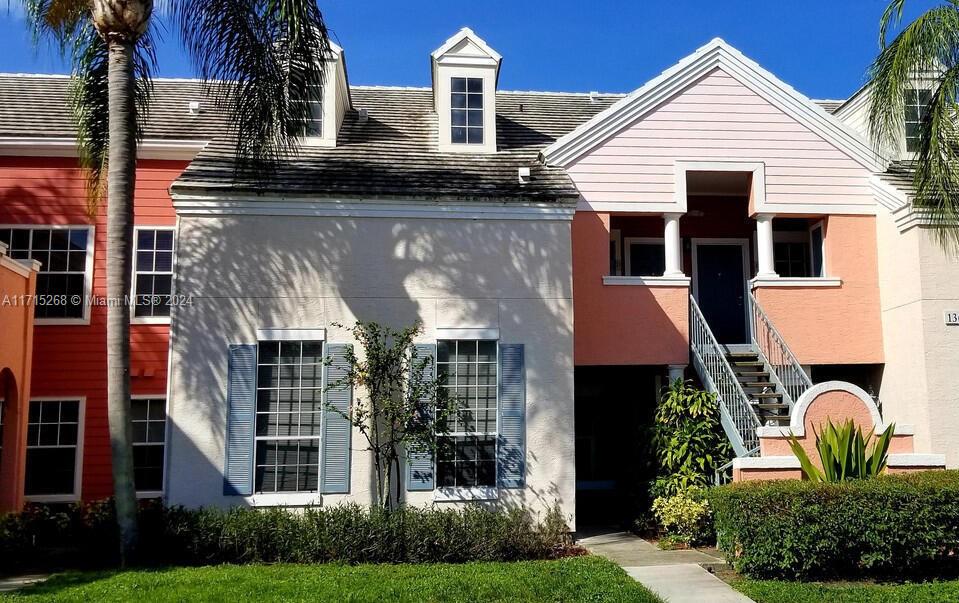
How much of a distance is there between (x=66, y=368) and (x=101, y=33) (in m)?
6.62

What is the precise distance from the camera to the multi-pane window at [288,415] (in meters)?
12.2

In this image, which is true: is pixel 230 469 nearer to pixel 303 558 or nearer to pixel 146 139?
pixel 303 558

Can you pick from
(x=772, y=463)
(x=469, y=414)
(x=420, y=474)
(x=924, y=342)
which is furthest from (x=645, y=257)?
(x=420, y=474)

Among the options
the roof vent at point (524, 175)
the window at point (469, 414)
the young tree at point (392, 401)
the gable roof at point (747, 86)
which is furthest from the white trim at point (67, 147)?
the gable roof at point (747, 86)

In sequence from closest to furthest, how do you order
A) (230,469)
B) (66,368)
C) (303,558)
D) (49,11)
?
(303,558)
(49,11)
(230,469)
(66,368)

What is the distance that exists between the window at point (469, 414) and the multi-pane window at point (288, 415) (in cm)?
191

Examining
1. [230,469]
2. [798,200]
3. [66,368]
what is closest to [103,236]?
[66,368]

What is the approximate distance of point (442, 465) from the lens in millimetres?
12430

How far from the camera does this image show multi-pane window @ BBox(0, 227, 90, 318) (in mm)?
14812

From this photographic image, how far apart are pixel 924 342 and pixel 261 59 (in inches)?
452

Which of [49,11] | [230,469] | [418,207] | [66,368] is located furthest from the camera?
[66,368]

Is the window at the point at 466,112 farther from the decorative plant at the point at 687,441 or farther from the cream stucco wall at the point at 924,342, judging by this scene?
the cream stucco wall at the point at 924,342

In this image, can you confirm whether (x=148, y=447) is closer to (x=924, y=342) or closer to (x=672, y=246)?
(x=672, y=246)

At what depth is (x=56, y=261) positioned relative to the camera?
48.8 ft
